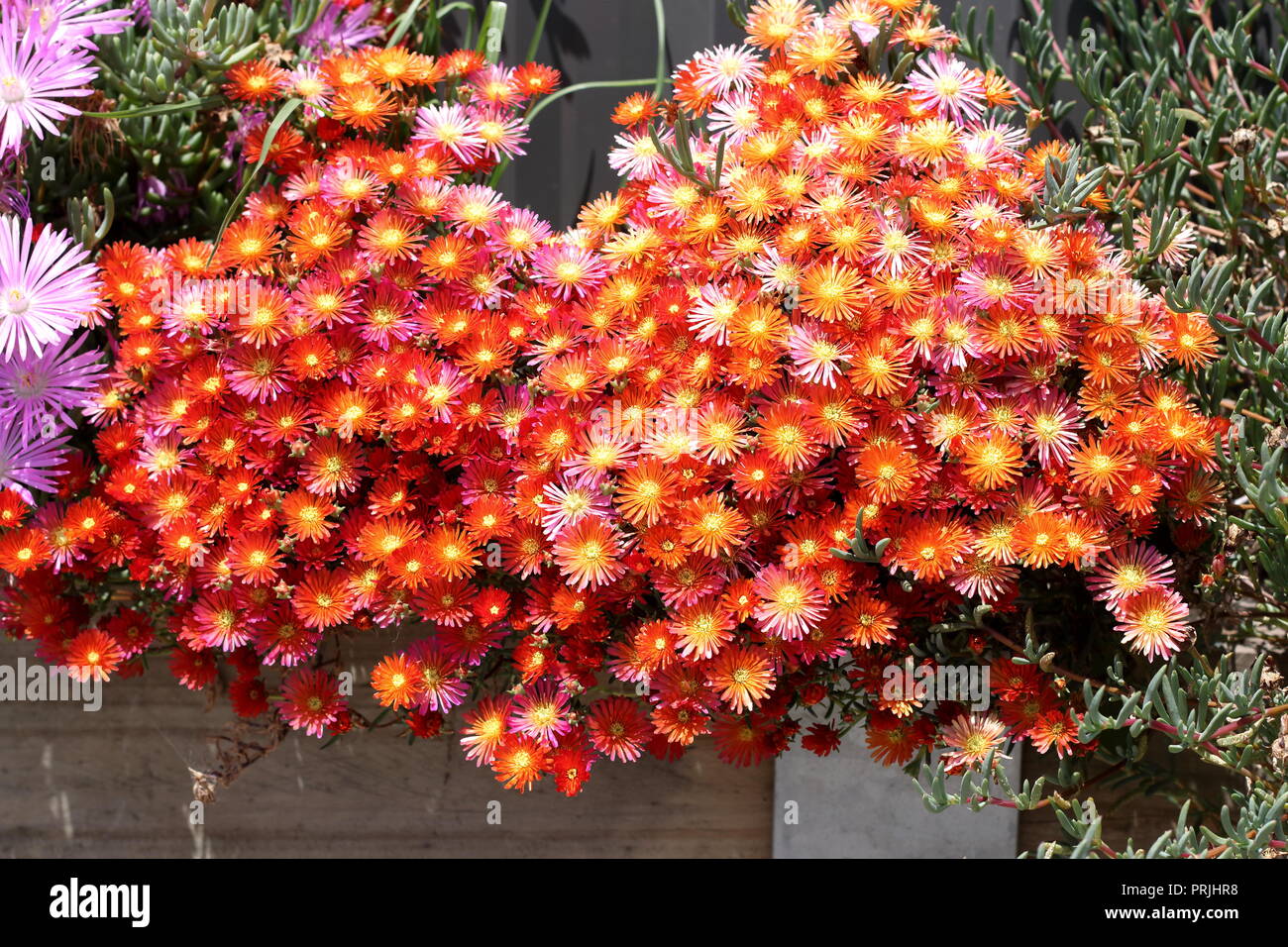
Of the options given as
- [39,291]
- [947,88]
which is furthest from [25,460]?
[947,88]

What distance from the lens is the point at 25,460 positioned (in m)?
1.28

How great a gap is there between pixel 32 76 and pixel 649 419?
2.52 ft

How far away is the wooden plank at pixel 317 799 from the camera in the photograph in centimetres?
162

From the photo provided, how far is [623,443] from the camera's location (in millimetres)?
1146

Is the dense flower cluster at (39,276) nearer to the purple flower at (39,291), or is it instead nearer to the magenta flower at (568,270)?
the purple flower at (39,291)

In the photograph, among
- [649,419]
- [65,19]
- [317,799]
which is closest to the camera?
[649,419]

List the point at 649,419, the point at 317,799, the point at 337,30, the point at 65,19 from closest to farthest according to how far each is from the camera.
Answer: the point at 649,419 → the point at 65,19 → the point at 337,30 → the point at 317,799

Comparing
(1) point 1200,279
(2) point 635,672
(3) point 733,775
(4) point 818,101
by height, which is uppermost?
(4) point 818,101

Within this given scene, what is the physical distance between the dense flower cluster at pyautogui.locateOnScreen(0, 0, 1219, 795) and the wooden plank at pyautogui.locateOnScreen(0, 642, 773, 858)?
306mm

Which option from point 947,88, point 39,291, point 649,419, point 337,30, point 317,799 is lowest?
point 317,799

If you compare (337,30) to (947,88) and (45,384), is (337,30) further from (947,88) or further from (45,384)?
(947,88)

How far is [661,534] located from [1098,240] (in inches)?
22.1
